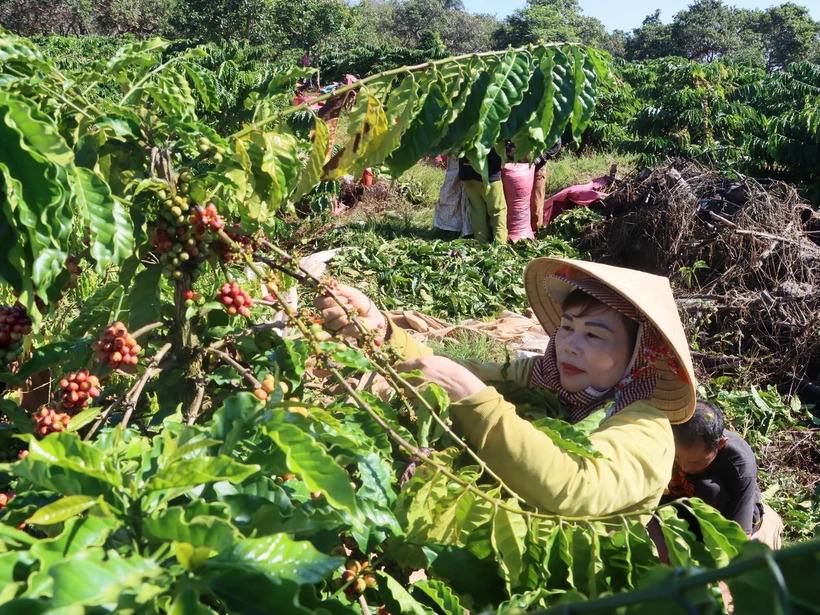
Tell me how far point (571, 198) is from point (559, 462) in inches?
275

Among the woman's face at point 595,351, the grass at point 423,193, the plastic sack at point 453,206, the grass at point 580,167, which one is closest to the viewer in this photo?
the woman's face at point 595,351

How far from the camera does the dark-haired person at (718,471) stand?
2.76m

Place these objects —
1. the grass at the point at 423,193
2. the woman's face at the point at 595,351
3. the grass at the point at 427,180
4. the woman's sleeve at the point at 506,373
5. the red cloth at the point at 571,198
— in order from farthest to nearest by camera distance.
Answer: the grass at the point at 427,180
the grass at the point at 423,193
the red cloth at the point at 571,198
the woman's sleeve at the point at 506,373
the woman's face at the point at 595,351

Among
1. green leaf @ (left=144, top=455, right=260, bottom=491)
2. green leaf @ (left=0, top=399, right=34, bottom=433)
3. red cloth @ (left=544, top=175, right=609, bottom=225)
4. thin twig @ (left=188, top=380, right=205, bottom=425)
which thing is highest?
green leaf @ (left=144, top=455, right=260, bottom=491)

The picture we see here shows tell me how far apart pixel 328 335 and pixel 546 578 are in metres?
0.64

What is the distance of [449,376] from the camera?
1795mm

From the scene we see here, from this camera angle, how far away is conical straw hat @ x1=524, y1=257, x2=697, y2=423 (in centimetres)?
204

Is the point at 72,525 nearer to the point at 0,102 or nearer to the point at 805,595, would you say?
the point at 0,102

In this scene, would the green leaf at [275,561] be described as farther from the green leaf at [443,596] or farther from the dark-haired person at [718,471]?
the dark-haired person at [718,471]

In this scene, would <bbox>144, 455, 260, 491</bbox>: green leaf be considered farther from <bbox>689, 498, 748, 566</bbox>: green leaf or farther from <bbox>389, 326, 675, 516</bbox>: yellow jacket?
<bbox>689, 498, 748, 566</bbox>: green leaf

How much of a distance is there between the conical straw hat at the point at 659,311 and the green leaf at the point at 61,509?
1.50m

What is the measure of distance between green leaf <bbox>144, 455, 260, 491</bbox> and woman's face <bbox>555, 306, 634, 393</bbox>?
138 cm

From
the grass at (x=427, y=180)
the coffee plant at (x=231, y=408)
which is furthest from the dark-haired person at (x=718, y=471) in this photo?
the grass at (x=427, y=180)

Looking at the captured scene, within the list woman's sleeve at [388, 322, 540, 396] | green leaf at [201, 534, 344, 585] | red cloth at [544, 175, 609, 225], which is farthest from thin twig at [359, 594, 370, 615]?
red cloth at [544, 175, 609, 225]
